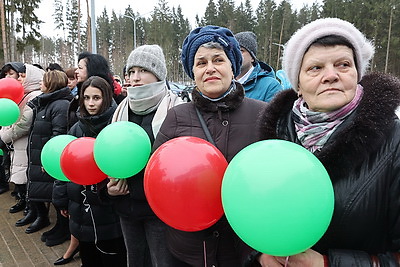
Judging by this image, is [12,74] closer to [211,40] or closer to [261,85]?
[261,85]

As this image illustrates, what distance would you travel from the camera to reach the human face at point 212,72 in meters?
1.83

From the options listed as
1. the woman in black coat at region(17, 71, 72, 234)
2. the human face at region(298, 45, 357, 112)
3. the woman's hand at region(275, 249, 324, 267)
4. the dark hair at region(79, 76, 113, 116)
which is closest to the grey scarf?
the dark hair at region(79, 76, 113, 116)

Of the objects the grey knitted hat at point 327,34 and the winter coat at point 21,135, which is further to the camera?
the winter coat at point 21,135

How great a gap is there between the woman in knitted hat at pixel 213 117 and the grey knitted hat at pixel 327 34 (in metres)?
0.50

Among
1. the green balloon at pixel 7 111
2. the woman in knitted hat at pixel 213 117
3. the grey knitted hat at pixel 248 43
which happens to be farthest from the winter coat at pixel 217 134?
the green balloon at pixel 7 111

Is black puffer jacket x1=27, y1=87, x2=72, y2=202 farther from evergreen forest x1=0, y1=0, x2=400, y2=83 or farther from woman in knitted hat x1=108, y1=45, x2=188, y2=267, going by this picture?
evergreen forest x1=0, y1=0, x2=400, y2=83

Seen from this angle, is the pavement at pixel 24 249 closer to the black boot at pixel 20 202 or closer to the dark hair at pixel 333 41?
the black boot at pixel 20 202

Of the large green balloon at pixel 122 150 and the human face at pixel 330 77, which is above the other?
the human face at pixel 330 77

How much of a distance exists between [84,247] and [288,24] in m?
42.0

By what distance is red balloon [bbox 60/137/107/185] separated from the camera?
2337 millimetres

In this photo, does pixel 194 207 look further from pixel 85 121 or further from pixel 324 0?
pixel 324 0

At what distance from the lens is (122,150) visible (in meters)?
1.98

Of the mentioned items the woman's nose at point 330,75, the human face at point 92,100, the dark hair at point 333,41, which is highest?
the dark hair at point 333,41

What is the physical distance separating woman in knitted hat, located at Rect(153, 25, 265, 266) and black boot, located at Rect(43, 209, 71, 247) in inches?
110
